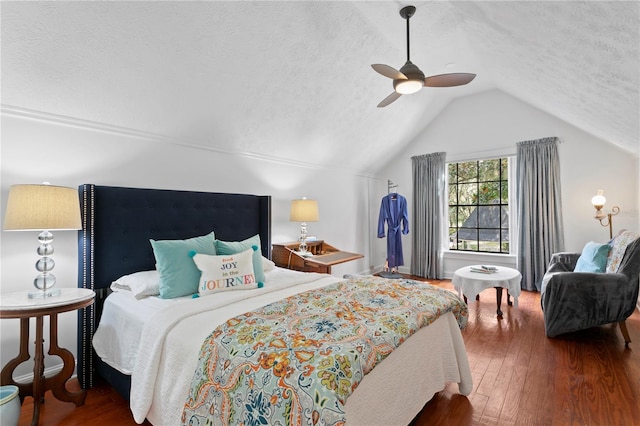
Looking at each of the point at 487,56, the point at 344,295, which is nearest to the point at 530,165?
the point at 487,56

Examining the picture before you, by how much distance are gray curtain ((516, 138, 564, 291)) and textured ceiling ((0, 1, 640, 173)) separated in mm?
706

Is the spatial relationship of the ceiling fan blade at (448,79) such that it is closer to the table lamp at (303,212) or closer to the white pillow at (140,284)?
the table lamp at (303,212)

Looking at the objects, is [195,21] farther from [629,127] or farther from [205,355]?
[629,127]

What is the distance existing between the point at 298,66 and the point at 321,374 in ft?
8.83

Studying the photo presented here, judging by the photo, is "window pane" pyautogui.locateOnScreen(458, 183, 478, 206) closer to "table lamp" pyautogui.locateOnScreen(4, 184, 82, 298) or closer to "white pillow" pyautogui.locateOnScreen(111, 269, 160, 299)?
"white pillow" pyautogui.locateOnScreen(111, 269, 160, 299)

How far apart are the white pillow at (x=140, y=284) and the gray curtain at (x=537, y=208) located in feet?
15.6

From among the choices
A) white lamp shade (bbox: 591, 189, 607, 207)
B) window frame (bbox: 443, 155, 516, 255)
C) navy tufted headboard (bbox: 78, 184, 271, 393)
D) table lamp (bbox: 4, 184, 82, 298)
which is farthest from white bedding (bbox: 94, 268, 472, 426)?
window frame (bbox: 443, 155, 516, 255)

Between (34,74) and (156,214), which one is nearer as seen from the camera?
(34,74)

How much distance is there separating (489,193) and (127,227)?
515cm

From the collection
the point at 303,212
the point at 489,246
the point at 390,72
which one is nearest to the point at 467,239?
the point at 489,246

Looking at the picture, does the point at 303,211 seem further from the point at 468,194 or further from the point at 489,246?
the point at 489,246

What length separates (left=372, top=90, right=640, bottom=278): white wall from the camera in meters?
4.05

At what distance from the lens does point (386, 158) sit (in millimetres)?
5773

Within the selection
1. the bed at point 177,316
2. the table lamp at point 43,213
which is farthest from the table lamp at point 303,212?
the table lamp at point 43,213
